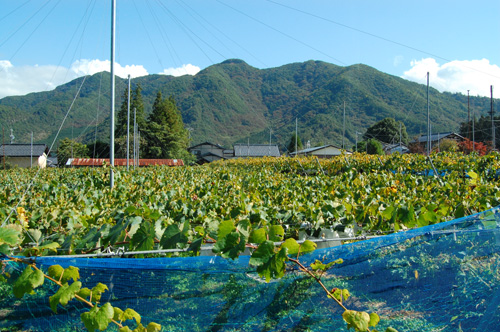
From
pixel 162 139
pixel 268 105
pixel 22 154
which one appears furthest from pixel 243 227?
pixel 268 105

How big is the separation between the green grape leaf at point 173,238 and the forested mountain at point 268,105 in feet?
215

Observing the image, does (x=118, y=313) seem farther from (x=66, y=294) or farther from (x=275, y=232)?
(x=275, y=232)

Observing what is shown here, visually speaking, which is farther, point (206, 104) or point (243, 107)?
point (243, 107)

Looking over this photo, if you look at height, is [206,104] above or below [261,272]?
above

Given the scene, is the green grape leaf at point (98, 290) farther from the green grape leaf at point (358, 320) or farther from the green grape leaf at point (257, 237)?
the green grape leaf at point (358, 320)

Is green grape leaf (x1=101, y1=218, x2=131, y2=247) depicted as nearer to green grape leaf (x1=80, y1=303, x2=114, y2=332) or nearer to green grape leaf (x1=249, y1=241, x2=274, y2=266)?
green grape leaf (x1=80, y1=303, x2=114, y2=332)

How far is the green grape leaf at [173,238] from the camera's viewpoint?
2248 mm

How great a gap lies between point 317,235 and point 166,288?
57.9 inches

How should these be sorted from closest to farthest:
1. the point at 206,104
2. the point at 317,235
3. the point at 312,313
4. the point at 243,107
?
the point at 312,313
the point at 317,235
the point at 206,104
the point at 243,107

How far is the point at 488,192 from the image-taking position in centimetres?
422

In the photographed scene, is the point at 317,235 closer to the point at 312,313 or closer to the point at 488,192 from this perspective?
the point at 312,313

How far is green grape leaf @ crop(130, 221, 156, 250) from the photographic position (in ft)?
7.56

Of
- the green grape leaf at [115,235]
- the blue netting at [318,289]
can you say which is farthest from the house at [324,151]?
the green grape leaf at [115,235]

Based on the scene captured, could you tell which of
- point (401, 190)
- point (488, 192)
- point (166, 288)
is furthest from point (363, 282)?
point (401, 190)
